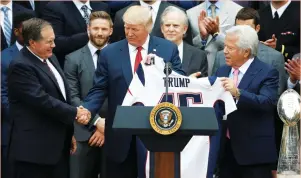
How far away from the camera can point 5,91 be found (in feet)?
27.7

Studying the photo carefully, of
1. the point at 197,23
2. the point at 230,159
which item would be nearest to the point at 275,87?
the point at 230,159

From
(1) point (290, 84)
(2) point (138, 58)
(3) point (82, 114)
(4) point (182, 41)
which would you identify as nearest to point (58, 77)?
(3) point (82, 114)

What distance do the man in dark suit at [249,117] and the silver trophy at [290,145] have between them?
0.38 feet

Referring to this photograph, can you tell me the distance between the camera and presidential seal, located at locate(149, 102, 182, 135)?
6094mm

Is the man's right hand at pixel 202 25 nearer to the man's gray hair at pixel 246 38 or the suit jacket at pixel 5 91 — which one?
the man's gray hair at pixel 246 38

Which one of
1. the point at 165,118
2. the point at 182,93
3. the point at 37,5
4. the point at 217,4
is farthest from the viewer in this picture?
the point at 37,5

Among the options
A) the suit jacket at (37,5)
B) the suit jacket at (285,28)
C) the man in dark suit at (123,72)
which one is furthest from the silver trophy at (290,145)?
the suit jacket at (37,5)

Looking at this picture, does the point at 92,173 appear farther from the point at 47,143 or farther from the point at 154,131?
the point at 154,131

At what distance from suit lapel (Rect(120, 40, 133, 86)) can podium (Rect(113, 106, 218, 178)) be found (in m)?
1.18

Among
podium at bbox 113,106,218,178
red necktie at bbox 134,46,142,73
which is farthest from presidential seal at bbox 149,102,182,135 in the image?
red necktie at bbox 134,46,142,73

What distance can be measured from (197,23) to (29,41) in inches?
95.9

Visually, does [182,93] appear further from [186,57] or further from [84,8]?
[84,8]

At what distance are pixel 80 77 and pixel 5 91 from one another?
743mm

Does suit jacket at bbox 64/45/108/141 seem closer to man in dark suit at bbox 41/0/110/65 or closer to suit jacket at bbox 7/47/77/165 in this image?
man in dark suit at bbox 41/0/110/65
